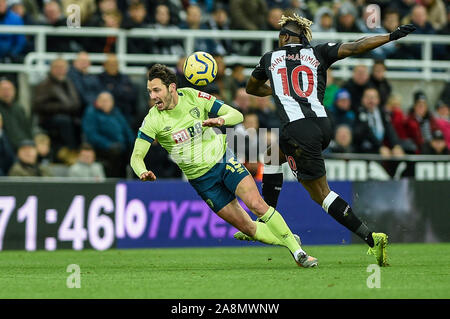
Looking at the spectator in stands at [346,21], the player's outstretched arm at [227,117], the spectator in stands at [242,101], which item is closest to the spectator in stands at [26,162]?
the spectator in stands at [242,101]

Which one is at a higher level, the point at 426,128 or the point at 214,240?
the point at 426,128

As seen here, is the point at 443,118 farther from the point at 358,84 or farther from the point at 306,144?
the point at 306,144

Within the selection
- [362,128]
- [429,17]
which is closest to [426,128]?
[362,128]

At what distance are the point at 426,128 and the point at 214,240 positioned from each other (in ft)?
17.3

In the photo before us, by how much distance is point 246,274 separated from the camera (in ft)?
33.5

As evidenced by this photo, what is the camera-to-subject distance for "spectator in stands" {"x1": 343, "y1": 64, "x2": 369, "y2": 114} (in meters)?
18.3

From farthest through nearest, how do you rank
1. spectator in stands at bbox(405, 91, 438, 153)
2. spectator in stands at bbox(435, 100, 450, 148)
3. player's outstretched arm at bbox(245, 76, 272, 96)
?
spectator in stands at bbox(435, 100, 450, 148) < spectator in stands at bbox(405, 91, 438, 153) < player's outstretched arm at bbox(245, 76, 272, 96)

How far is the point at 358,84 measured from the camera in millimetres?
18375

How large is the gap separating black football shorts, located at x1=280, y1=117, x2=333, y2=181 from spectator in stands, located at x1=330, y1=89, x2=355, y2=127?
7129 millimetres

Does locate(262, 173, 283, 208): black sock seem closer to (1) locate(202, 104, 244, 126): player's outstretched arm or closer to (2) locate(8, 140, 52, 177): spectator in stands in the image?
(1) locate(202, 104, 244, 126): player's outstretched arm

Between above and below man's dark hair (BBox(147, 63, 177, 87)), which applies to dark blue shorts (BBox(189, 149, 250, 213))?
below

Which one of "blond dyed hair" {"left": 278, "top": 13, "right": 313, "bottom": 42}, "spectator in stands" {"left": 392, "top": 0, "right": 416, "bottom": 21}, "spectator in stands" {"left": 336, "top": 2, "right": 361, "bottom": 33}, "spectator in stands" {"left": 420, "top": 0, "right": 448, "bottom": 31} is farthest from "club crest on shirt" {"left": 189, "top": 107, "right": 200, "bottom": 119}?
"spectator in stands" {"left": 420, "top": 0, "right": 448, "bottom": 31}

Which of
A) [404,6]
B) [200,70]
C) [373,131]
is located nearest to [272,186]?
[200,70]

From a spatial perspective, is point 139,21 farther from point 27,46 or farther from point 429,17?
point 429,17
